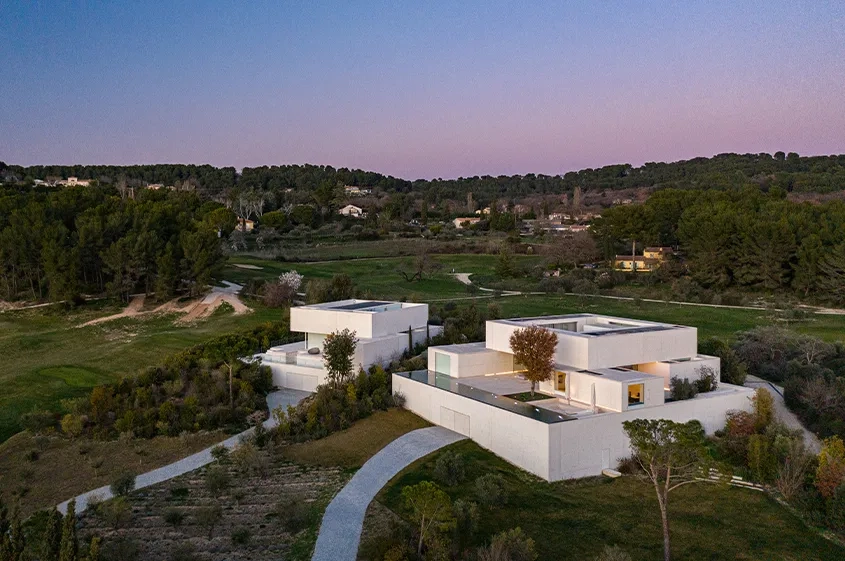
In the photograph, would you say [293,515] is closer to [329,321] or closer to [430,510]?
[430,510]

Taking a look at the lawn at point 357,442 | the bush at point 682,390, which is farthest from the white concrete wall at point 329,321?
the bush at point 682,390

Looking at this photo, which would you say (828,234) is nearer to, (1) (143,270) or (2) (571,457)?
(2) (571,457)

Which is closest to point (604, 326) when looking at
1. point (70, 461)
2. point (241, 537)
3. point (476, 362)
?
point (476, 362)

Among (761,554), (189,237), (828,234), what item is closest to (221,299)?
(189,237)

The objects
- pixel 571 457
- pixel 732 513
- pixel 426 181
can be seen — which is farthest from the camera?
pixel 426 181

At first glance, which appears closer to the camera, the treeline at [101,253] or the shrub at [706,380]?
the shrub at [706,380]

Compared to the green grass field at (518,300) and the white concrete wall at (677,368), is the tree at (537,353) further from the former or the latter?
the green grass field at (518,300)
